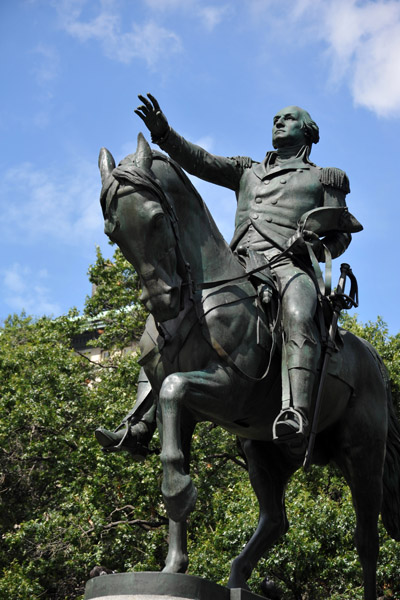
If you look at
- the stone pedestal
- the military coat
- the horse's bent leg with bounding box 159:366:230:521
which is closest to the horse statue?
the horse's bent leg with bounding box 159:366:230:521

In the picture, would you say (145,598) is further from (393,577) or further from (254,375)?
(393,577)

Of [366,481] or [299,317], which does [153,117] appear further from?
[366,481]

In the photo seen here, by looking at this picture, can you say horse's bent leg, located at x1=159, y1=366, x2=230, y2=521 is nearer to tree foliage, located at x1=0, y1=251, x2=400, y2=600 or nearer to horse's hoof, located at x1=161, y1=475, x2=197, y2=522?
horse's hoof, located at x1=161, y1=475, x2=197, y2=522

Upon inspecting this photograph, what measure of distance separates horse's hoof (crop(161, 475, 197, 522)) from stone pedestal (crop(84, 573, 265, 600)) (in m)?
0.47

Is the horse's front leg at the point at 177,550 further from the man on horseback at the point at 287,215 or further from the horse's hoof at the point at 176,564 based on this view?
the man on horseback at the point at 287,215

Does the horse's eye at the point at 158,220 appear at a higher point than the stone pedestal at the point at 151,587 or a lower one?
higher

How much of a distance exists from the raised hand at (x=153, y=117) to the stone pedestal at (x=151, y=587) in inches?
143

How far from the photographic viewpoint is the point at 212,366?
6594mm

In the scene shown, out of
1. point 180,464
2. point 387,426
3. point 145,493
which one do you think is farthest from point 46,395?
point 180,464

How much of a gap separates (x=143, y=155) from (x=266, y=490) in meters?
3.25

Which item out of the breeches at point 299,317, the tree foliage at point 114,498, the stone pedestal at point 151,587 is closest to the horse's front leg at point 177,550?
the stone pedestal at point 151,587

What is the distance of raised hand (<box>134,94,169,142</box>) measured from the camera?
7086mm

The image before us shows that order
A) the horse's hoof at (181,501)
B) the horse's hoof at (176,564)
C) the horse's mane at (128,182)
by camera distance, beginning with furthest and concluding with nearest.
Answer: the horse's mane at (128,182) → the horse's hoof at (176,564) → the horse's hoof at (181,501)

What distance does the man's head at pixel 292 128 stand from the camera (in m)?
8.30
